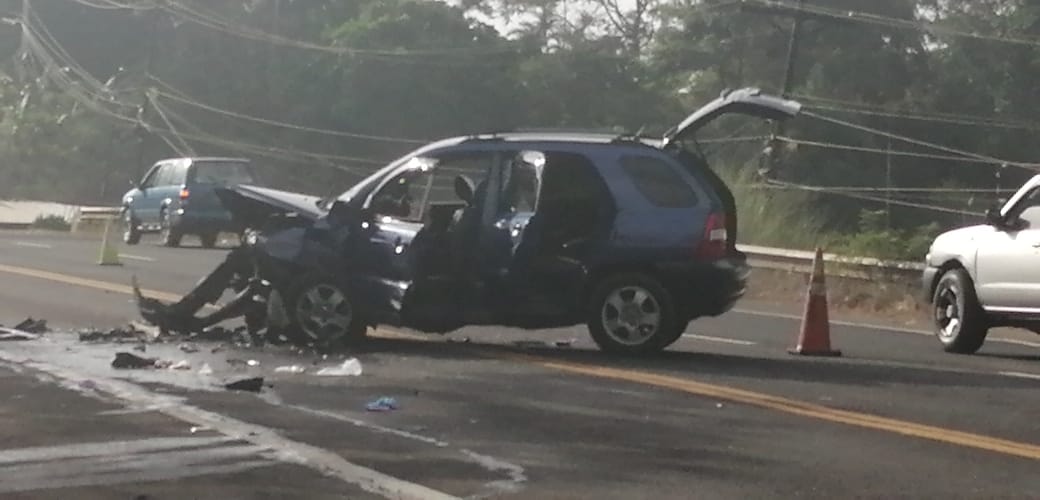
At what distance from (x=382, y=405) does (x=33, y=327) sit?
6.25m

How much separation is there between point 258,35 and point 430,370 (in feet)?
188

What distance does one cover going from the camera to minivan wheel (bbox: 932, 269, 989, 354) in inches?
605

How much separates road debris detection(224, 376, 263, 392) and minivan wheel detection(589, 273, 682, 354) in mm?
3062

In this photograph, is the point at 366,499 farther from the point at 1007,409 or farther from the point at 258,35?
the point at 258,35

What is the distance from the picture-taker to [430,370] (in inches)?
514

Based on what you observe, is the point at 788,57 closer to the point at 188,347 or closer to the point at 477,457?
the point at 188,347

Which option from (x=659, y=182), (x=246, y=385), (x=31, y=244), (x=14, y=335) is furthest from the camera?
(x=31, y=244)

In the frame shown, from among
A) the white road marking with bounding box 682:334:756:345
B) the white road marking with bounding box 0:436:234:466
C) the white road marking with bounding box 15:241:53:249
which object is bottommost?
the white road marking with bounding box 15:241:53:249

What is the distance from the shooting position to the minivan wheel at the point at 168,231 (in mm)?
35325

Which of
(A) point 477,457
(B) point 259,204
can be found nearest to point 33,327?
(B) point 259,204

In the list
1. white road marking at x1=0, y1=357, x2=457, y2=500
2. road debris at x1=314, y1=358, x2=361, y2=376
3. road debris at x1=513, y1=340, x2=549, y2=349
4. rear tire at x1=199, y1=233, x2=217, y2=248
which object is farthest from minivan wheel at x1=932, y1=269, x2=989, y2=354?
rear tire at x1=199, y1=233, x2=217, y2=248

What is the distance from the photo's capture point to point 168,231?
35.6 meters

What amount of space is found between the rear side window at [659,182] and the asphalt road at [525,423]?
121 centimetres

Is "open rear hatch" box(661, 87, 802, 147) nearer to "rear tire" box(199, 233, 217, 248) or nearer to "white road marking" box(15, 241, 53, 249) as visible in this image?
"white road marking" box(15, 241, 53, 249)
